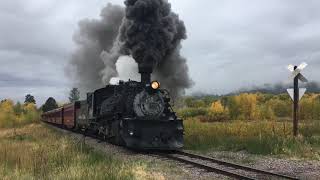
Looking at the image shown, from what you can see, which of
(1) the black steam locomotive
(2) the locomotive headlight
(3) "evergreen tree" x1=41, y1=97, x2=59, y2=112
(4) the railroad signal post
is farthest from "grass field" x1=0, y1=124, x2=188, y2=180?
(3) "evergreen tree" x1=41, y1=97, x2=59, y2=112

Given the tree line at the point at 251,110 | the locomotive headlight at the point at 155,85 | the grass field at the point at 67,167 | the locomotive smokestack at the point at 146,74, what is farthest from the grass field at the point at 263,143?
the tree line at the point at 251,110

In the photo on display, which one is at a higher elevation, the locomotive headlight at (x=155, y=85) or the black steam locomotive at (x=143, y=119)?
the locomotive headlight at (x=155, y=85)

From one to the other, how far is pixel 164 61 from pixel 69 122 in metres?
10.3

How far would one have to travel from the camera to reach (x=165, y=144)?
18.2m

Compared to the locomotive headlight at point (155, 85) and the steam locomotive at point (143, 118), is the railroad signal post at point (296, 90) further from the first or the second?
the locomotive headlight at point (155, 85)

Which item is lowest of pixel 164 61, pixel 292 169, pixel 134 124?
pixel 292 169

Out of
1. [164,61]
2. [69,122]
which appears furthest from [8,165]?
[69,122]

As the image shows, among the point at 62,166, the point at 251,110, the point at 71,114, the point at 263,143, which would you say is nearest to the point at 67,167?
the point at 62,166

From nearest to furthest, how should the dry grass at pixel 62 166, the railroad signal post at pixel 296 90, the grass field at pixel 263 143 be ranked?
the dry grass at pixel 62 166
the grass field at pixel 263 143
the railroad signal post at pixel 296 90

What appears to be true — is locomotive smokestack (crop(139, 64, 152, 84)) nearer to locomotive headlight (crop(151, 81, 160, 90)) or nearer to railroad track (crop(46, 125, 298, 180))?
locomotive headlight (crop(151, 81, 160, 90))

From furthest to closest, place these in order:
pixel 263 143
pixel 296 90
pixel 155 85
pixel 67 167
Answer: pixel 296 90 < pixel 155 85 < pixel 263 143 < pixel 67 167

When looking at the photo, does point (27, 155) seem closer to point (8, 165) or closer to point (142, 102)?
point (8, 165)

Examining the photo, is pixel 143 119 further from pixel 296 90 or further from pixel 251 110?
pixel 251 110

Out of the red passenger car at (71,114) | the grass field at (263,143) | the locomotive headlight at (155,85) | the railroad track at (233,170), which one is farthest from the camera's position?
the red passenger car at (71,114)
